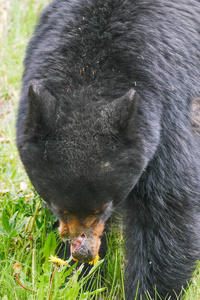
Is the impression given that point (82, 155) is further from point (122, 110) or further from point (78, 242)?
point (78, 242)

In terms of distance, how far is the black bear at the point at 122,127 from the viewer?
2975mm

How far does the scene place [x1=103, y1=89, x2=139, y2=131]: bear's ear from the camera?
290 cm

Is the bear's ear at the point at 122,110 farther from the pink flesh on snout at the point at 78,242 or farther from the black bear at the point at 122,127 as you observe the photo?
the pink flesh on snout at the point at 78,242

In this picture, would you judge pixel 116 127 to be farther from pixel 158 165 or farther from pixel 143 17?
pixel 143 17

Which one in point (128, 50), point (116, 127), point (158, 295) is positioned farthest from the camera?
point (158, 295)

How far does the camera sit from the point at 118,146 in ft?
9.90

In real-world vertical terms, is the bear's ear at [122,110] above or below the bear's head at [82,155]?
above

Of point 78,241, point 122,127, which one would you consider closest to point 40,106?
point 122,127

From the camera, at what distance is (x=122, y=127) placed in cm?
299

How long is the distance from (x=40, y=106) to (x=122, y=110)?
41 centimetres

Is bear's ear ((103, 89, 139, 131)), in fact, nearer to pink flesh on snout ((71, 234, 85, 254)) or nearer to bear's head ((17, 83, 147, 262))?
bear's head ((17, 83, 147, 262))

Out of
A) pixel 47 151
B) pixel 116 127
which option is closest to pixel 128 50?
pixel 116 127

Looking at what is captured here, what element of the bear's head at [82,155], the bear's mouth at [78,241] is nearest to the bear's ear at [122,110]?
the bear's head at [82,155]

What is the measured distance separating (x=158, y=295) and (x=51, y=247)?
79 cm
